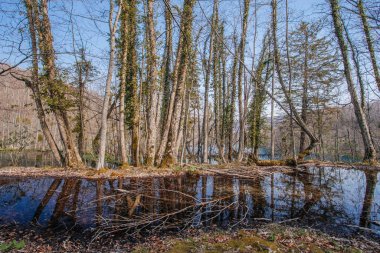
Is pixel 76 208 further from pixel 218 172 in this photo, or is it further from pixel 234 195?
pixel 218 172

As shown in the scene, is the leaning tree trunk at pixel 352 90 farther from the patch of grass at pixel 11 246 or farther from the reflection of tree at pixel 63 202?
the patch of grass at pixel 11 246

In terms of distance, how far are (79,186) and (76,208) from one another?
2231mm

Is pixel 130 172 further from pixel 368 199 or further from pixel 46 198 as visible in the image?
pixel 368 199

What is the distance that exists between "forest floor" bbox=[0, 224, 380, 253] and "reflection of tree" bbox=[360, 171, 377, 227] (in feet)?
3.49

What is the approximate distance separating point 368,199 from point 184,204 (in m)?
5.21

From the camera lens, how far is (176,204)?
5.86 metres

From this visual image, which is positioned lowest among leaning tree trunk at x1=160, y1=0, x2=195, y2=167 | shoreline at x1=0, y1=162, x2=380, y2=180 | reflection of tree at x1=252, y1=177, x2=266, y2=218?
reflection of tree at x1=252, y1=177, x2=266, y2=218

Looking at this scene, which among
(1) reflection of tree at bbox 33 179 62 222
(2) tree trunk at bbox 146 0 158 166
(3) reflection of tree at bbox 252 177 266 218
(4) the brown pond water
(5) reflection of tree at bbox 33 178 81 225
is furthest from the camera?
(2) tree trunk at bbox 146 0 158 166

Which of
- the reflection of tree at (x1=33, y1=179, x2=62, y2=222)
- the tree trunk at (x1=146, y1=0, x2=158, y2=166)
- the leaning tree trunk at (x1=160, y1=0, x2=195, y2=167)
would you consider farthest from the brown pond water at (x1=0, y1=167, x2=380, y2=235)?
the tree trunk at (x1=146, y1=0, x2=158, y2=166)

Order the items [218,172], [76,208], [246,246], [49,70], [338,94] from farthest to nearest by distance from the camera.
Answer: [338,94] → [49,70] → [218,172] → [76,208] → [246,246]

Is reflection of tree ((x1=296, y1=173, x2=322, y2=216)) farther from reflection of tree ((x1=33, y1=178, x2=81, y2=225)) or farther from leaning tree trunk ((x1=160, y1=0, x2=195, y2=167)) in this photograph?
leaning tree trunk ((x1=160, y1=0, x2=195, y2=167))

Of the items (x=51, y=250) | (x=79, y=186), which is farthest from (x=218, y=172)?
(x=51, y=250)

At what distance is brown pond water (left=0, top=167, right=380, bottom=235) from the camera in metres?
4.62

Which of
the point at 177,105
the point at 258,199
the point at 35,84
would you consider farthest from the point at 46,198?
the point at 35,84
